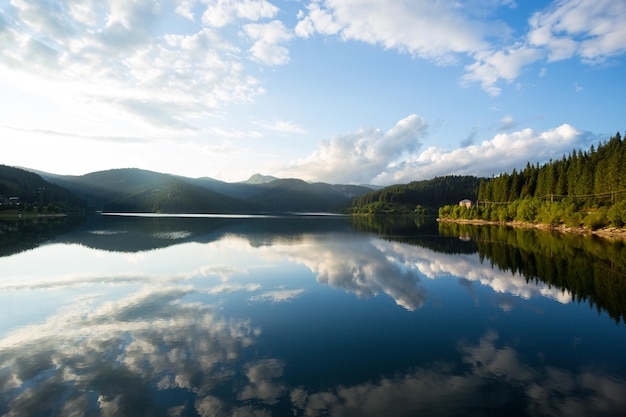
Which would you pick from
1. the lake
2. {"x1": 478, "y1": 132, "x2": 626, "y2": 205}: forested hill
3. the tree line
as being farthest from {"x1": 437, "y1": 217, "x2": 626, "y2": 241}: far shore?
the lake

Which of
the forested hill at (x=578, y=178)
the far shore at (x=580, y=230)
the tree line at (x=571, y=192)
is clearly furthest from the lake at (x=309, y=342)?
the forested hill at (x=578, y=178)

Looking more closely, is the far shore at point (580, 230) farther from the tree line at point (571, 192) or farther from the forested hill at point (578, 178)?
the forested hill at point (578, 178)

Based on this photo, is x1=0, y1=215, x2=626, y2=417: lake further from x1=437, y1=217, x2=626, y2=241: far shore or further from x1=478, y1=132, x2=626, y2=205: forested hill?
x1=478, y1=132, x2=626, y2=205: forested hill

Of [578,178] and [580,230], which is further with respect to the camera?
[578,178]

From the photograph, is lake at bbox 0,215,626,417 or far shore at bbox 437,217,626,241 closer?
lake at bbox 0,215,626,417

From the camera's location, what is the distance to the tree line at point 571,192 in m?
94.2

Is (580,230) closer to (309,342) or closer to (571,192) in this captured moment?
(571,192)

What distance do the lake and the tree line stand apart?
228 ft

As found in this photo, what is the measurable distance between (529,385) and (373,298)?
14410 mm

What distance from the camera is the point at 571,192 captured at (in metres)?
118

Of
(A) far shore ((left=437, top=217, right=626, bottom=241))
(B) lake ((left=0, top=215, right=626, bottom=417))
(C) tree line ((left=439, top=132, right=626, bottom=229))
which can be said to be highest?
(C) tree line ((left=439, top=132, right=626, bottom=229))

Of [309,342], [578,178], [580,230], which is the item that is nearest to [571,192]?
[578,178]

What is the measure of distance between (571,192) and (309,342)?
13342 cm

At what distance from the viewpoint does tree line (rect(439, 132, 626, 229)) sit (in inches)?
3708
